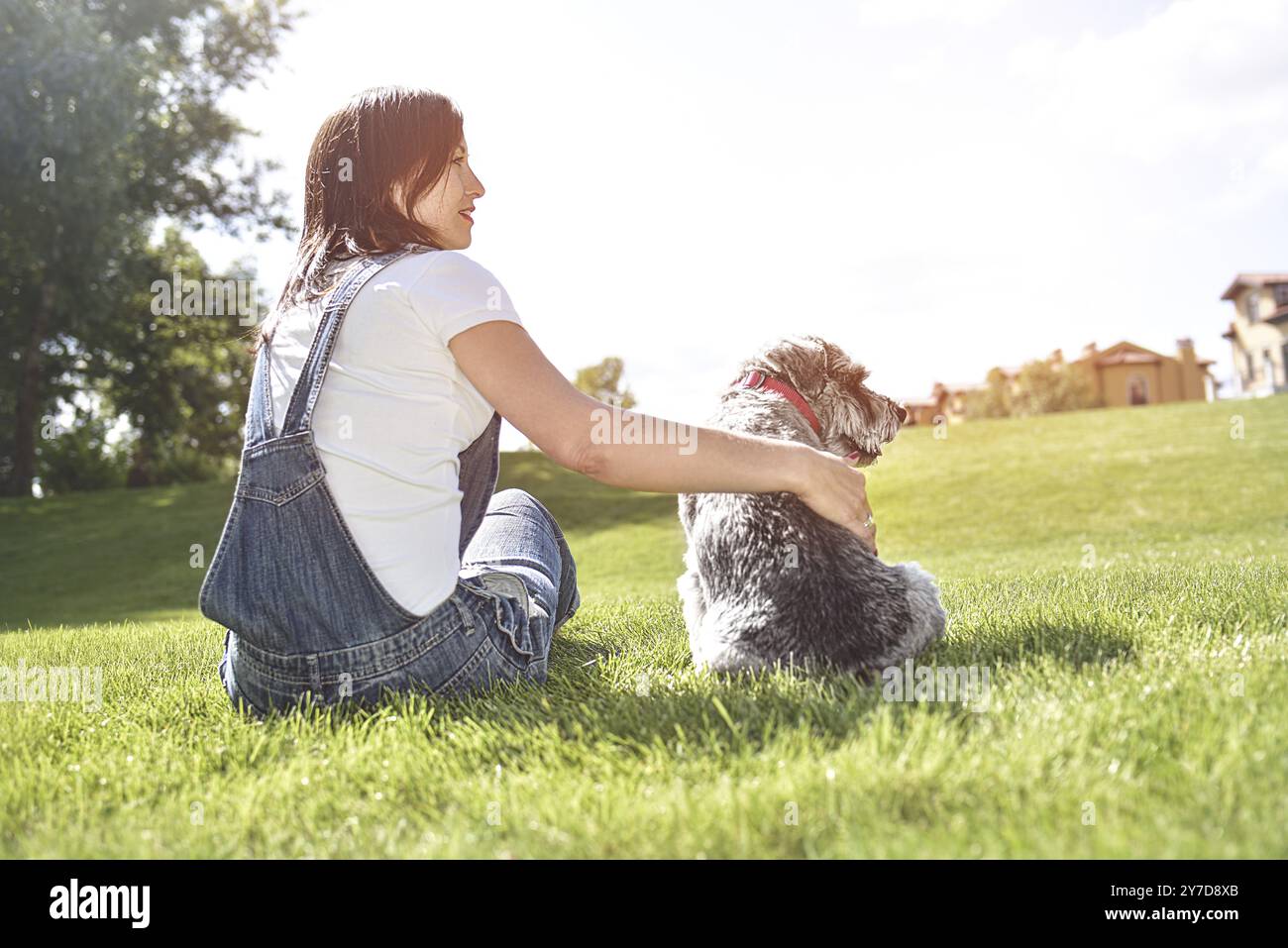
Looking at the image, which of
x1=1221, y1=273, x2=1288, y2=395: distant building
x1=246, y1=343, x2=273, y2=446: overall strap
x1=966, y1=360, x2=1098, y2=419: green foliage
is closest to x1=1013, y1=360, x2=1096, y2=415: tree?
x1=966, y1=360, x2=1098, y2=419: green foliage

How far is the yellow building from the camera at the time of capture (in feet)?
189

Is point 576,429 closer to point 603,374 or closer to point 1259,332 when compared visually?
point 603,374

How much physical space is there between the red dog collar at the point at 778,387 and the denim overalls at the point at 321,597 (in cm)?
106

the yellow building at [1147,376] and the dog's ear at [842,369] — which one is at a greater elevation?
the yellow building at [1147,376]

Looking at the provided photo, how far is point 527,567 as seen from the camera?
13.1 ft

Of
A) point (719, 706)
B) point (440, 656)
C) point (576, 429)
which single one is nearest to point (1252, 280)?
point (719, 706)

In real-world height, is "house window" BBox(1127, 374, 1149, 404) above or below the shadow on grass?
above

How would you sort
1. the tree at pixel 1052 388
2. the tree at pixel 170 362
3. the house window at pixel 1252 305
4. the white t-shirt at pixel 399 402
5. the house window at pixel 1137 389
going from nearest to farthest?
the white t-shirt at pixel 399 402
the tree at pixel 170 362
the house window at pixel 1252 305
the tree at pixel 1052 388
the house window at pixel 1137 389

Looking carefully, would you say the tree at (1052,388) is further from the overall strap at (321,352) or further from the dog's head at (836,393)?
the overall strap at (321,352)

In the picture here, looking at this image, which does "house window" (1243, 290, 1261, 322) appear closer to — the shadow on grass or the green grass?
the green grass

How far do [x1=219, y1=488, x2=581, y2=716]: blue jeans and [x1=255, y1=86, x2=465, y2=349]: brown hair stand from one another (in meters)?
1.08

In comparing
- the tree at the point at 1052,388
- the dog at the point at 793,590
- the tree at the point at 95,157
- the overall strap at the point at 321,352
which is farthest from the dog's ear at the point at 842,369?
the tree at the point at 1052,388

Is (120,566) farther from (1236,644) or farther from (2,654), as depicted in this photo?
(1236,644)

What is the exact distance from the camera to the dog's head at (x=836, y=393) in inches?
162
